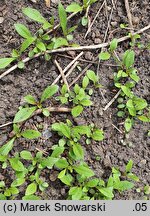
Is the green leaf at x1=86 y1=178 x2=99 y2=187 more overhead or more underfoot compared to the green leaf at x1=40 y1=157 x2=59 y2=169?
more underfoot

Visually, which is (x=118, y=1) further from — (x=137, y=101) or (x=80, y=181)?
(x=80, y=181)

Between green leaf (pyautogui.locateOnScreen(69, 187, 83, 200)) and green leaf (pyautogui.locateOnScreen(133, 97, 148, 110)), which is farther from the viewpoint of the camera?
green leaf (pyautogui.locateOnScreen(133, 97, 148, 110))

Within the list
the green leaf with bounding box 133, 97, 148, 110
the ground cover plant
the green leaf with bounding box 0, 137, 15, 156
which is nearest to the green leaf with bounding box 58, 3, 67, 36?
the ground cover plant

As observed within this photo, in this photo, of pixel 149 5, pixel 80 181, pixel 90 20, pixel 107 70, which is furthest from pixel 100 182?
pixel 149 5

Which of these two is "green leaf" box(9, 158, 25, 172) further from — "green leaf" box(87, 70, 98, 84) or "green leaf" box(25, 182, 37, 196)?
"green leaf" box(87, 70, 98, 84)

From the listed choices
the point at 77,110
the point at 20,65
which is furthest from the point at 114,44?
the point at 20,65

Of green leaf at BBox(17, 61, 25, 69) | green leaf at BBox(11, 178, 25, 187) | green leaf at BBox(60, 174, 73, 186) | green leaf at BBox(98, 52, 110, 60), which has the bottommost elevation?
green leaf at BBox(60, 174, 73, 186)
